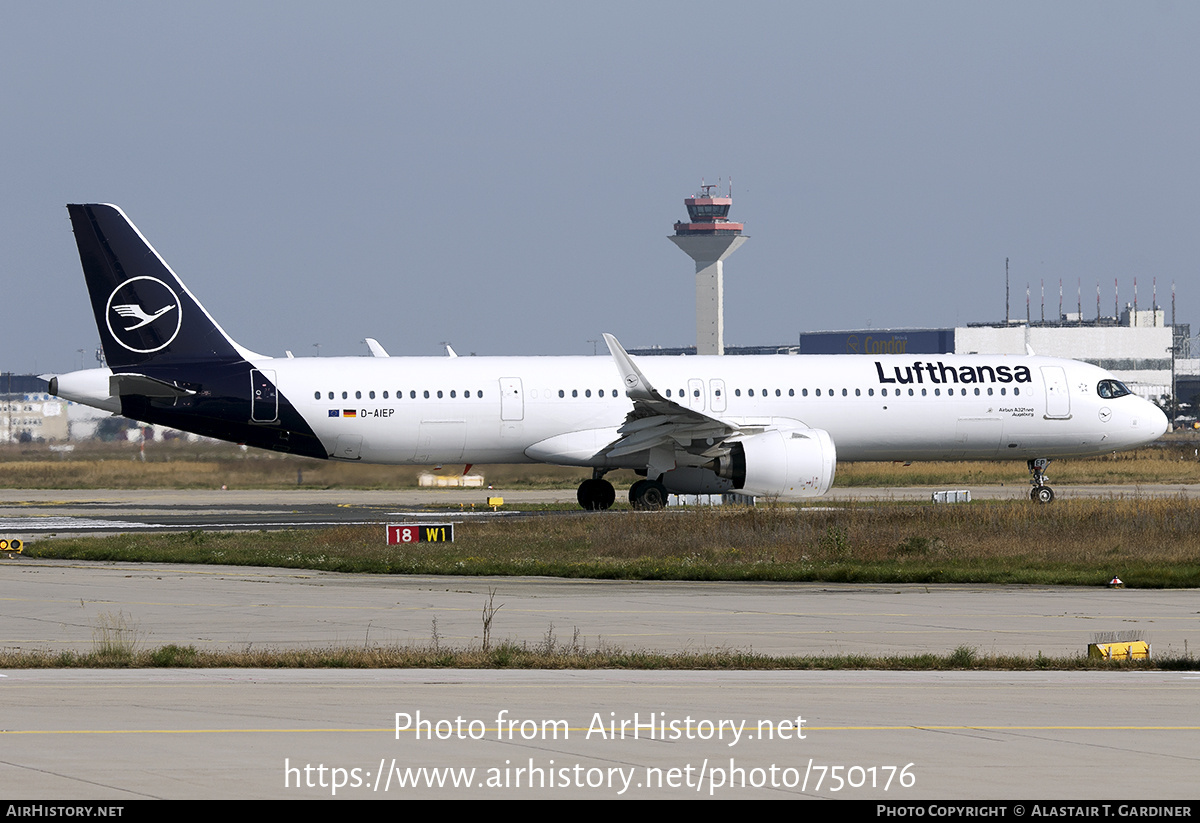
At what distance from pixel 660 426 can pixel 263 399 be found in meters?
10.4

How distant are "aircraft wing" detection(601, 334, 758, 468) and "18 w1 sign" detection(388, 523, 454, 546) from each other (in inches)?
314

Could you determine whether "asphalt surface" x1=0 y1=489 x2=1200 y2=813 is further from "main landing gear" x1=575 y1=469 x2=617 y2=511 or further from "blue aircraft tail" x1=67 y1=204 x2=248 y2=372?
"main landing gear" x1=575 y1=469 x2=617 y2=511

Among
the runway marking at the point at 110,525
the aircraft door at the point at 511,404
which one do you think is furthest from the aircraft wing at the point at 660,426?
the runway marking at the point at 110,525

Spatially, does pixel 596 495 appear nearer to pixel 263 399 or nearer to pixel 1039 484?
pixel 263 399

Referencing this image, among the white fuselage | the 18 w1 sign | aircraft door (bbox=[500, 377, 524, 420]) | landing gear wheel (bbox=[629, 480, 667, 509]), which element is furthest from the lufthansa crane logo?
landing gear wheel (bbox=[629, 480, 667, 509])

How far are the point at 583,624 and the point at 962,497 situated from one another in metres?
27.6

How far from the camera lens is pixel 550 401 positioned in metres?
39.2

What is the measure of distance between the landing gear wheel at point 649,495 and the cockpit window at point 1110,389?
528 inches

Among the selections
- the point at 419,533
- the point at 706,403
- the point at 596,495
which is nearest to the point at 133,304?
the point at 419,533

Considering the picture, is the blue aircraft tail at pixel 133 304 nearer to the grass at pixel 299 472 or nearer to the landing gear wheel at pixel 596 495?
the landing gear wheel at pixel 596 495

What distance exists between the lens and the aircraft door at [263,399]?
126ft

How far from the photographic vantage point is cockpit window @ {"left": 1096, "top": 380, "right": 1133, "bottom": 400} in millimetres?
41875
